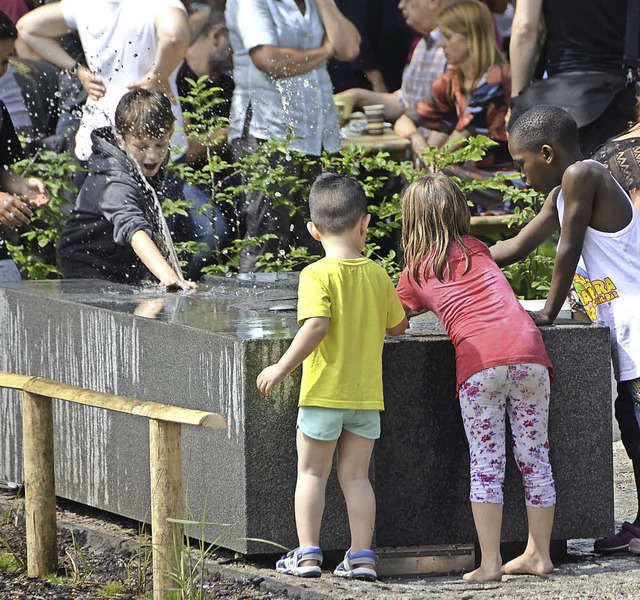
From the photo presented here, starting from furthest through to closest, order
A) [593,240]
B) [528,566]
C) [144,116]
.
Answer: [144,116]
[593,240]
[528,566]

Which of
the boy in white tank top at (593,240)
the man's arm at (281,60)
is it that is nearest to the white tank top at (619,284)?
the boy in white tank top at (593,240)

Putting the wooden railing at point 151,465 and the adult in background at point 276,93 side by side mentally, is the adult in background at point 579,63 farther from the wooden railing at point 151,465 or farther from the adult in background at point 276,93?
the wooden railing at point 151,465

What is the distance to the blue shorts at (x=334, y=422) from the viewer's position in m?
4.78

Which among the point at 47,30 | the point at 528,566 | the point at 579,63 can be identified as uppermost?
the point at 47,30

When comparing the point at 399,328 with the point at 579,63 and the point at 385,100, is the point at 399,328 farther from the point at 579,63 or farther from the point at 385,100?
the point at 385,100

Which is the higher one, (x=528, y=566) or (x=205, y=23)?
(x=205, y=23)

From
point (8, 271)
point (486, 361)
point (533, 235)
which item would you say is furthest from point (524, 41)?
point (486, 361)

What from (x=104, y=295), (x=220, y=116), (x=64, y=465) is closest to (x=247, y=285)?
(x=104, y=295)

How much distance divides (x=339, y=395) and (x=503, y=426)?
610 mm

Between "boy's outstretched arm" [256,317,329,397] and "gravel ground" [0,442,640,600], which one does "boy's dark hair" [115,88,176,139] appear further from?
"boy's outstretched arm" [256,317,329,397]

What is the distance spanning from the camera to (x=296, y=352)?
473 cm

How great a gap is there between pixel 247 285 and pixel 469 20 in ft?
11.5

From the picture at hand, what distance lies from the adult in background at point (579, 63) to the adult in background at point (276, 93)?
1.27 meters

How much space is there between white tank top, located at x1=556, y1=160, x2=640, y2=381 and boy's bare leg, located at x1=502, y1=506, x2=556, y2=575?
65 centimetres
